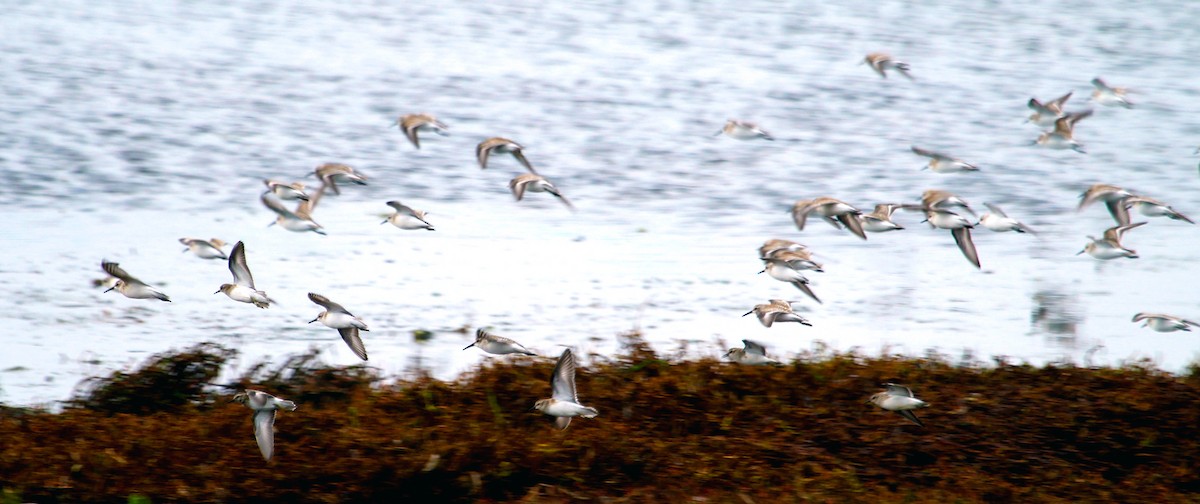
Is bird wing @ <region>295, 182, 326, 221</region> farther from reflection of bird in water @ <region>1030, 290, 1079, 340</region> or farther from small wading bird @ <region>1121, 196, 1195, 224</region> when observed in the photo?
small wading bird @ <region>1121, 196, 1195, 224</region>

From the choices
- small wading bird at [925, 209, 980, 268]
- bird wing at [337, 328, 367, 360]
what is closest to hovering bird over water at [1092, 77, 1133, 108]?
small wading bird at [925, 209, 980, 268]

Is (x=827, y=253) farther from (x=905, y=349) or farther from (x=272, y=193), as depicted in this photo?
(x=272, y=193)

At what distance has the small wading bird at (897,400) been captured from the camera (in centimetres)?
718

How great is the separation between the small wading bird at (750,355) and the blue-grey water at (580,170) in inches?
27.5

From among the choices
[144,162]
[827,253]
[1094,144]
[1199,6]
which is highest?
[1199,6]

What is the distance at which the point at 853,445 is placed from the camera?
729 cm

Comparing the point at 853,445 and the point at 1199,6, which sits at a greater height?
the point at 1199,6

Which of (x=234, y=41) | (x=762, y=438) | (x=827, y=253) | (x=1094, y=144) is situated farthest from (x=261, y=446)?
(x=234, y=41)

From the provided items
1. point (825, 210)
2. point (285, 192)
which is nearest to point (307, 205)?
point (285, 192)

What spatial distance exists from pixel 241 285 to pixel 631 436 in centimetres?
277

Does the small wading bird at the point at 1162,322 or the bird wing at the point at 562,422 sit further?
the small wading bird at the point at 1162,322

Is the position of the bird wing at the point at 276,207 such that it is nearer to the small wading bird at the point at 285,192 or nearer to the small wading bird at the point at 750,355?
the small wading bird at the point at 285,192

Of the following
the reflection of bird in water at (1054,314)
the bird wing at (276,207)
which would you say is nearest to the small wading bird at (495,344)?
the bird wing at (276,207)

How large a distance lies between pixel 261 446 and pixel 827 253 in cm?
800
